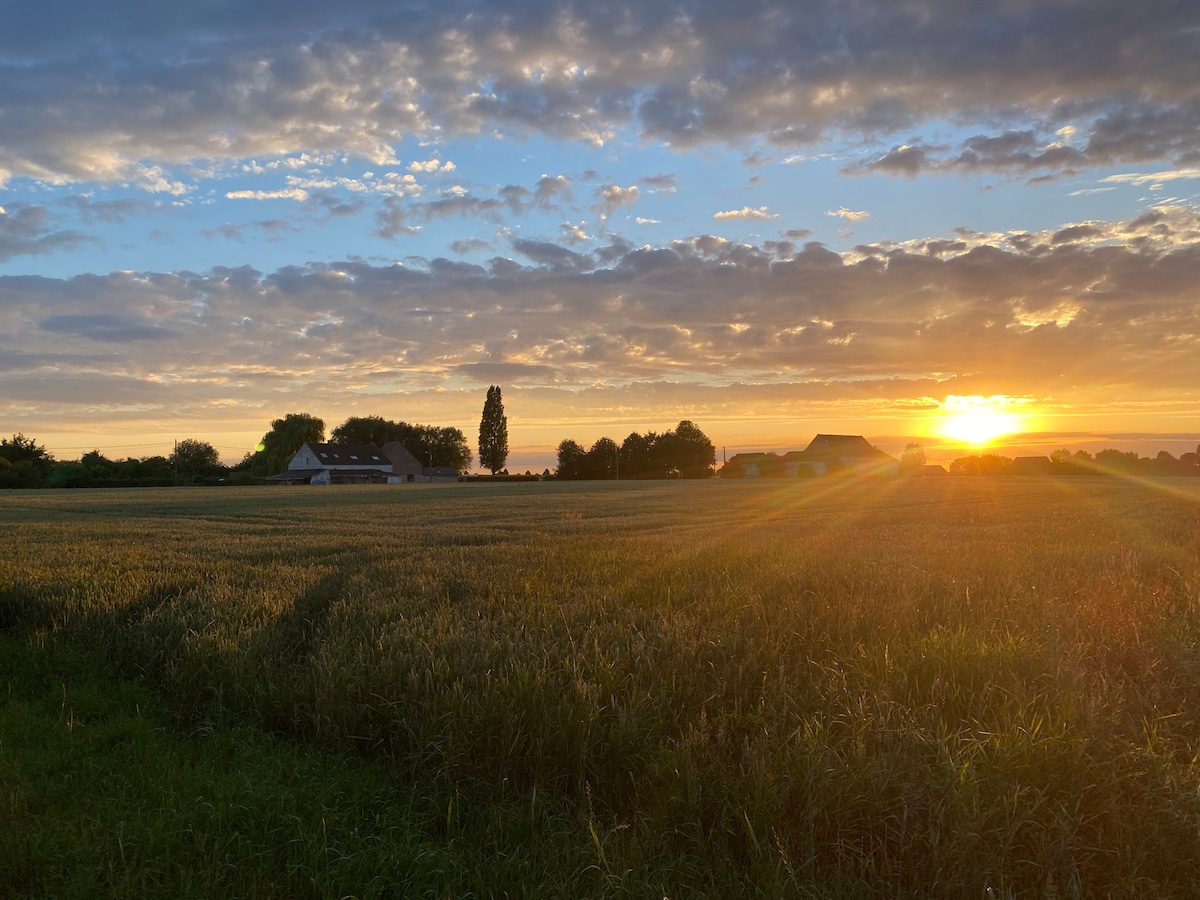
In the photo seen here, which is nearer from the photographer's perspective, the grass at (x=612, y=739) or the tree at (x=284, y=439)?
the grass at (x=612, y=739)

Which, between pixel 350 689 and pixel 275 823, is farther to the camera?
pixel 350 689

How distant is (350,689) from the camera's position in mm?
5238

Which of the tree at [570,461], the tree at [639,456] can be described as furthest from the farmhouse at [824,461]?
the tree at [570,461]

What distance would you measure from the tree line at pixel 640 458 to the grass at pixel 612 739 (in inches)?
4104

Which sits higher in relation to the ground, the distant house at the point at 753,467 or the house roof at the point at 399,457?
the house roof at the point at 399,457

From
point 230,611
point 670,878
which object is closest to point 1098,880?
point 670,878

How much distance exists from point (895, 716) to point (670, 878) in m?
1.81

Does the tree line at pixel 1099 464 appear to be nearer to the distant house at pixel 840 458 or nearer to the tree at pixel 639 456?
the distant house at pixel 840 458

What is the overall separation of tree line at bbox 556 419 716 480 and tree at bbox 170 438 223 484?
4953cm

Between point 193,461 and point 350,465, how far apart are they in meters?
21.5

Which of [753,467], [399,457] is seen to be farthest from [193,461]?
[753,467]

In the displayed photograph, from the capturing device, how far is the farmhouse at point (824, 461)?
111 meters

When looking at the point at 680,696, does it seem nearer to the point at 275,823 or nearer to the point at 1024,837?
the point at 1024,837

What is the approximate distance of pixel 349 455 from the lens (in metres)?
110
